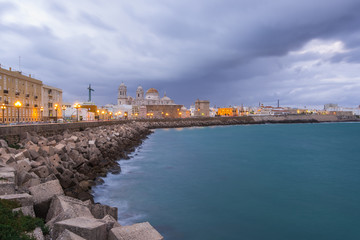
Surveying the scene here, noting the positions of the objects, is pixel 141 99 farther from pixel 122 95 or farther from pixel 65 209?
pixel 65 209

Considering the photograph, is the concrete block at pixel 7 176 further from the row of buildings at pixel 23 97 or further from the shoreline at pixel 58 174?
the row of buildings at pixel 23 97

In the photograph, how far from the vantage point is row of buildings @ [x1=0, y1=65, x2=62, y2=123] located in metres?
32.2

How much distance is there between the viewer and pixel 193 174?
17125 millimetres

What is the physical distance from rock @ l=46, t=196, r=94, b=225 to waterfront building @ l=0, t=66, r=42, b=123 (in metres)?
28.2

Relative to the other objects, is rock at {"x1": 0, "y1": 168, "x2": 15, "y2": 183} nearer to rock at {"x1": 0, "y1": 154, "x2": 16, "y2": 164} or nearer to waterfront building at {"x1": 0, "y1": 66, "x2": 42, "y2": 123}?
rock at {"x1": 0, "y1": 154, "x2": 16, "y2": 164}

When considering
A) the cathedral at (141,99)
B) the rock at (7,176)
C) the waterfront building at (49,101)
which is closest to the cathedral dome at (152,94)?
the cathedral at (141,99)

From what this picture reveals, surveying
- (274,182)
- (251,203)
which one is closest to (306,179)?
(274,182)

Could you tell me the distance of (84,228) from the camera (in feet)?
13.5

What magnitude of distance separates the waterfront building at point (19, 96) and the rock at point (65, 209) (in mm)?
28232

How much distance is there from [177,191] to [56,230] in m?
9.05

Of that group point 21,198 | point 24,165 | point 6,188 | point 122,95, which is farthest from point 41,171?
point 122,95

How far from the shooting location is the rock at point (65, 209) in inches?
195

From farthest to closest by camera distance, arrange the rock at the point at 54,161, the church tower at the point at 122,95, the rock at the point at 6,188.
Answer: the church tower at the point at 122,95 → the rock at the point at 54,161 → the rock at the point at 6,188

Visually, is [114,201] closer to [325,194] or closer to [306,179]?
[325,194]
